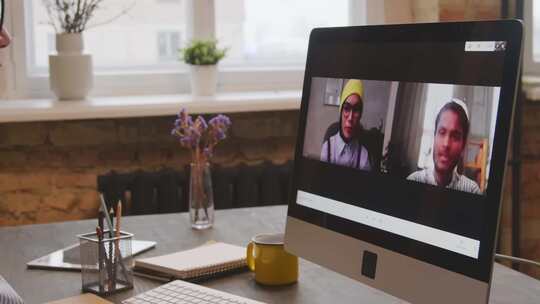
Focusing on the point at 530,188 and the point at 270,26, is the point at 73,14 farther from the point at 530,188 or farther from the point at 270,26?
the point at 530,188

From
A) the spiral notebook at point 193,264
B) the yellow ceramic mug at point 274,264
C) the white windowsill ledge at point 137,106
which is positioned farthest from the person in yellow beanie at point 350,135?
the white windowsill ledge at point 137,106

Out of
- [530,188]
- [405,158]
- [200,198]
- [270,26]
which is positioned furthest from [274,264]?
[530,188]

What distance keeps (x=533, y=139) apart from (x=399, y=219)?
2.34m

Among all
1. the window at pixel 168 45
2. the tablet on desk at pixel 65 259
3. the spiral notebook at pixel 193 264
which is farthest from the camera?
the window at pixel 168 45

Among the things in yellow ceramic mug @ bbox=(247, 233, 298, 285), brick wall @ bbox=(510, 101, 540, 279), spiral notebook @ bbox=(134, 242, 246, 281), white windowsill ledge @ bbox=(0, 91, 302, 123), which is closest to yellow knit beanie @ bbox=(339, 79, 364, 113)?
yellow ceramic mug @ bbox=(247, 233, 298, 285)

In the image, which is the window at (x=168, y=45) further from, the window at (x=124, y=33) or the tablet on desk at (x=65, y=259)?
the tablet on desk at (x=65, y=259)

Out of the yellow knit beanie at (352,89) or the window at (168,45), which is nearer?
the yellow knit beanie at (352,89)

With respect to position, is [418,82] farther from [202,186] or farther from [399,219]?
[202,186]

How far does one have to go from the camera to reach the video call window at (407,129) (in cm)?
110

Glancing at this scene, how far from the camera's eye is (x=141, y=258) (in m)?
1.70

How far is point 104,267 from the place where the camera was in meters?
1.47

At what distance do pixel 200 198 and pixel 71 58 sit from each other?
118 centimetres

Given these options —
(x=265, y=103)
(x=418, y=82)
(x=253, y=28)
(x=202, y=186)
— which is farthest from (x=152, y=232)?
(x=253, y=28)

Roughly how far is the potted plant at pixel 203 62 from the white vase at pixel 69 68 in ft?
1.27
